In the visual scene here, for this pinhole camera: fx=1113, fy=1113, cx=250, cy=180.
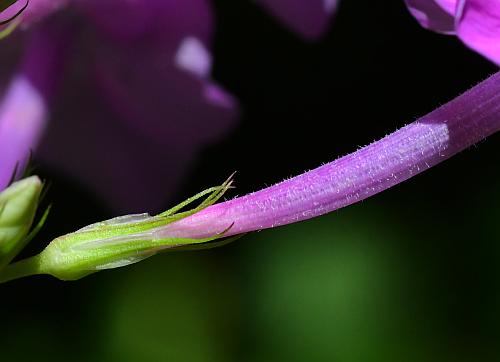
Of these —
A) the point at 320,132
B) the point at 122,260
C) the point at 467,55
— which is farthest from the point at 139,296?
the point at 122,260

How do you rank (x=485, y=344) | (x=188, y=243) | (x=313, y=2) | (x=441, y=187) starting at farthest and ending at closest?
(x=441, y=187) < (x=485, y=344) < (x=313, y=2) < (x=188, y=243)

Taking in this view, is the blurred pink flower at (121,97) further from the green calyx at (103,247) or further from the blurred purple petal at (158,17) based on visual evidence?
the green calyx at (103,247)

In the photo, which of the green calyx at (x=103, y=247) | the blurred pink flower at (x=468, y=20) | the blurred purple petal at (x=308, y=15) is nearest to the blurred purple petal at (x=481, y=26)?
the blurred pink flower at (x=468, y=20)

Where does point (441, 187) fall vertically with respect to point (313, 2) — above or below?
below

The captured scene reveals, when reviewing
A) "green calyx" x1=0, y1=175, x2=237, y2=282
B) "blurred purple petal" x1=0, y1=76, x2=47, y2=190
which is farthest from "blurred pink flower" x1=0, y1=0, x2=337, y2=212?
"green calyx" x1=0, y1=175, x2=237, y2=282

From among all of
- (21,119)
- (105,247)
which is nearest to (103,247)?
(105,247)

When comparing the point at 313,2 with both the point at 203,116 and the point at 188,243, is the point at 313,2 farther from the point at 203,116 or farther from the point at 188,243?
the point at 188,243

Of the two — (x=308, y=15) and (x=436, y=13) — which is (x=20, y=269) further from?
(x=308, y=15)
